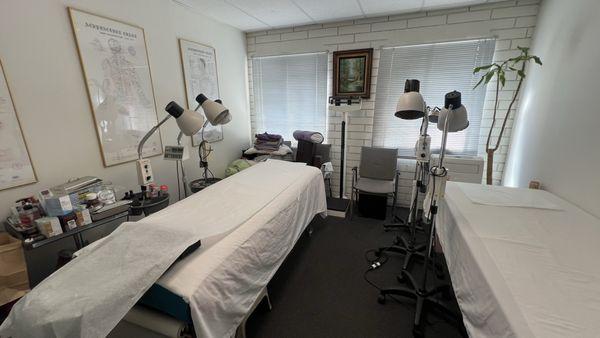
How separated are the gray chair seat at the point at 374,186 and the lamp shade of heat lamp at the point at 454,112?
1.48 m

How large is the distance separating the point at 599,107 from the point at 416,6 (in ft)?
6.32

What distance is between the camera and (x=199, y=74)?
2.94 meters

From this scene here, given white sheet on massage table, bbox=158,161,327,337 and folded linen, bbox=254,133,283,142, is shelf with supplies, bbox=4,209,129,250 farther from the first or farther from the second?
folded linen, bbox=254,133,283,142

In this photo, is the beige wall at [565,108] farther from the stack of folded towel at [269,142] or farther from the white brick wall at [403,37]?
the stack of folded towel at [269,142]

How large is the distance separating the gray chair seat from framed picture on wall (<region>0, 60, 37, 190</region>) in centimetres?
291

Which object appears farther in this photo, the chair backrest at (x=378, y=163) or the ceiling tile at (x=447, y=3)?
the chair backrest at (x=378, y=163)

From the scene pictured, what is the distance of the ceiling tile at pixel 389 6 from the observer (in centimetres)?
260

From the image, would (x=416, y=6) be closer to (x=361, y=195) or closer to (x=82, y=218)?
(x=361, y=195)

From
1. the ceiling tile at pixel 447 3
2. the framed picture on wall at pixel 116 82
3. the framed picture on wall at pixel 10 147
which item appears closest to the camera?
the framed picture on wall at pixel 10 147

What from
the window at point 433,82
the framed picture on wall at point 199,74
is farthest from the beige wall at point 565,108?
the framed picture on wall at point 199,74

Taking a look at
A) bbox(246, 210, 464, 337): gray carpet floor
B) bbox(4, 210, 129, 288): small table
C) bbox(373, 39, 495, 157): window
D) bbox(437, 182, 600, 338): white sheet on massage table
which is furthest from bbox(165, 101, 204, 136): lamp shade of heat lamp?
bbox(373, 39, 495, 157): window

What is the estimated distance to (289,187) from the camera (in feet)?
6.88

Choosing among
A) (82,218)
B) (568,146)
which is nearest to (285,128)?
(82,218)

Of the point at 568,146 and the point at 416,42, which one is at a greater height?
the point at 416,42
